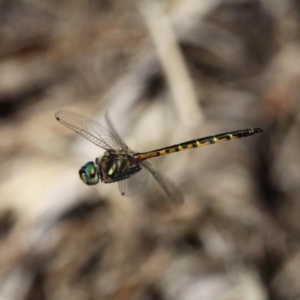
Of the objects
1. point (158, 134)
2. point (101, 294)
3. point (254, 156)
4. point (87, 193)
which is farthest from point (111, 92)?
point (101, 294)

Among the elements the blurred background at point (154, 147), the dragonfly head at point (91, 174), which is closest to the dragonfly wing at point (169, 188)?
the dragonfly head at point (91, 174)

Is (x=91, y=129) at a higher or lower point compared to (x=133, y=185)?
higher

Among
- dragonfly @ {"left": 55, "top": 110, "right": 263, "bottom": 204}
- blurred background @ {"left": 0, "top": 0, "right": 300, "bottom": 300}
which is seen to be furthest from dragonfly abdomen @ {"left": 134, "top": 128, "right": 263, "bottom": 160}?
blurred background @ {"left": 0, "top": 0, "right": 300, "bottom": 300}

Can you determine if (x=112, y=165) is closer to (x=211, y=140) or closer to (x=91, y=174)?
(x=91, y=174)

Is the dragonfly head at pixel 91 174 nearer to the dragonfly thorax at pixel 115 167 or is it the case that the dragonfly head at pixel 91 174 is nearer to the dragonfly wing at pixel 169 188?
the dragonfly thorax at pixel 115 167

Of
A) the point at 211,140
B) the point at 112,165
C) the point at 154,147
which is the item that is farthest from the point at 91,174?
the point at 154,147

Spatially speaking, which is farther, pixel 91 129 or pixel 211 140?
pixel 211 140

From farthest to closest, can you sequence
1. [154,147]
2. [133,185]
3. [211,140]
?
[154,147]
[211,140]
[133,185]
